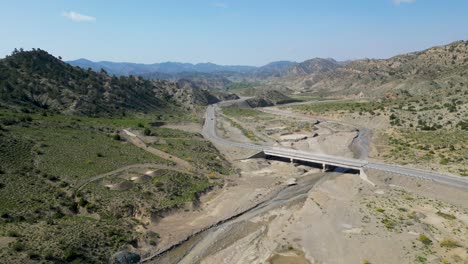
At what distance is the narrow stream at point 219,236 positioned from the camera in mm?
43812

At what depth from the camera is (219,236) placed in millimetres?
48625

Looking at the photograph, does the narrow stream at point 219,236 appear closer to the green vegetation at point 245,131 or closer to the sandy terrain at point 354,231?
the sandy terrain at point 354,231

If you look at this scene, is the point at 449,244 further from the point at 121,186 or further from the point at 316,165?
the point at 121,186

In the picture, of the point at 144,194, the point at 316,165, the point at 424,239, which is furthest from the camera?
the point at 316,165

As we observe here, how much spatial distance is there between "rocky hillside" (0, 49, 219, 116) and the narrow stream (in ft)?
257

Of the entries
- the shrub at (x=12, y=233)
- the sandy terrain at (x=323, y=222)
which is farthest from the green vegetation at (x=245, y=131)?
the shrub at (x=12, y=233)

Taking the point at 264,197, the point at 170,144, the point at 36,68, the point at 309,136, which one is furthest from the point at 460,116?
the point at 36,68

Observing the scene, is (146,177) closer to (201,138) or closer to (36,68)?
(201,138)

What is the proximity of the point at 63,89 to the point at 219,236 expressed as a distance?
10067cm

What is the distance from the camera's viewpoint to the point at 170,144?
293 ft

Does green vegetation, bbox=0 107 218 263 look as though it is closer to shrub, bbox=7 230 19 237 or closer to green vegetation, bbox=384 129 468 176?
shrub, bbox=7 230 19 237

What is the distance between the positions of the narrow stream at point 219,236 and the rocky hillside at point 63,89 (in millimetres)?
78441

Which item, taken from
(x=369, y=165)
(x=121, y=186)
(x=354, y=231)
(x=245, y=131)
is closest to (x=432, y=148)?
(x=369, y=165)

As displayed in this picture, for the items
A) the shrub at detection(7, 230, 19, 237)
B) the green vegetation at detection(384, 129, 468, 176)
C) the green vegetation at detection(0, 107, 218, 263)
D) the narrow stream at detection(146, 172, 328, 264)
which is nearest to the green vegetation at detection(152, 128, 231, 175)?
the green vegetation at detection(0, 107, 218, 263)
